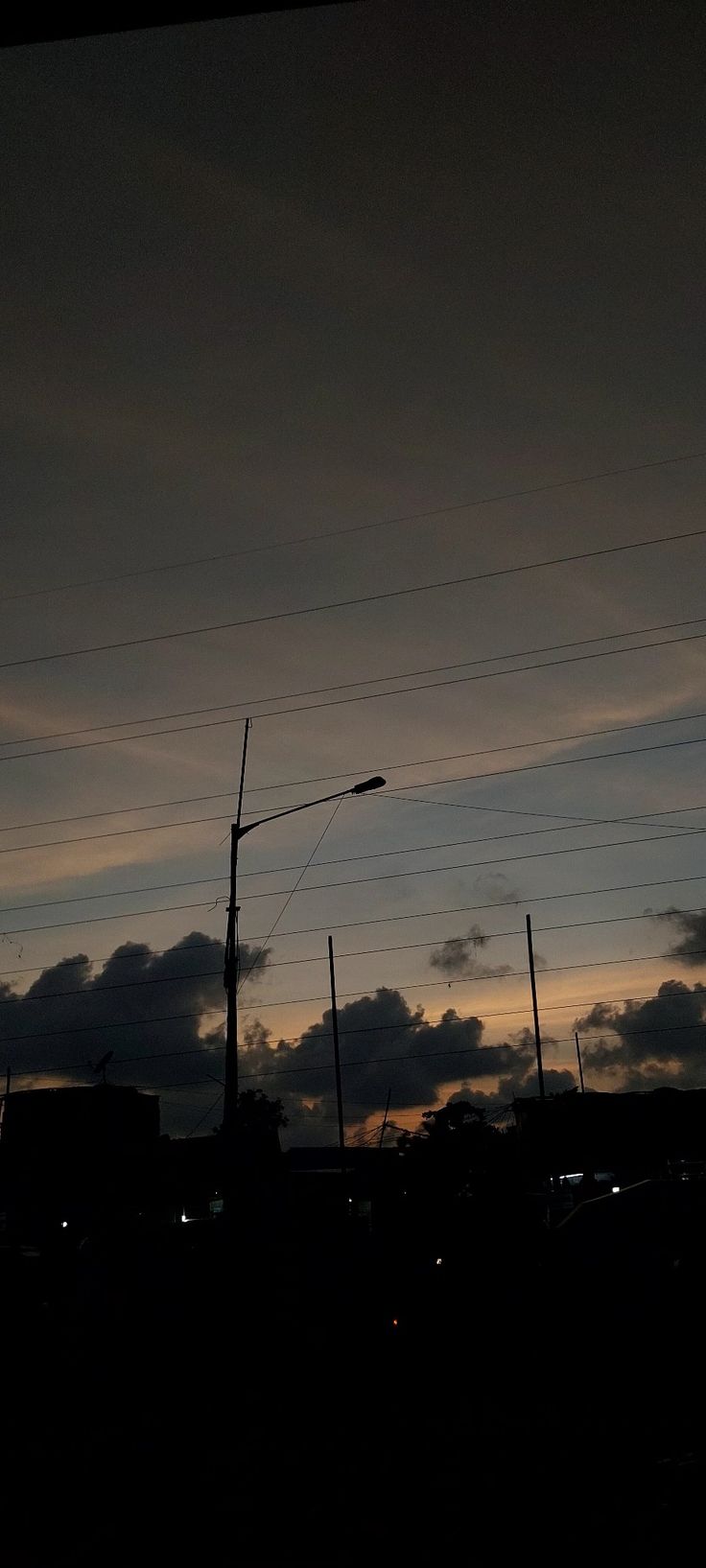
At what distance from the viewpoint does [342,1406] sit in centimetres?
1446

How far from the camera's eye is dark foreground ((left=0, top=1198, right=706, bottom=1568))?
8117mm

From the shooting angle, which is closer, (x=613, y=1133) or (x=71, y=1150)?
(x=613, y=1133)

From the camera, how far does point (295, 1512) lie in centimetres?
884

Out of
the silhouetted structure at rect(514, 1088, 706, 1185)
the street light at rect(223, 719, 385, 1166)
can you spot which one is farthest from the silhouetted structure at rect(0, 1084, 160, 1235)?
the street light at rect(223, 719, 385, 1166)

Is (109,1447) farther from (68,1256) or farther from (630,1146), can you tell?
(630,1146)

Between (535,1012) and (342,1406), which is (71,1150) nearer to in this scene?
(535,1012)

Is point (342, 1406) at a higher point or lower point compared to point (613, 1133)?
lower

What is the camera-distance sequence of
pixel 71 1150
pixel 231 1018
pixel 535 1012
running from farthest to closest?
1. pixel 71 1150
2. pixel 535 1012
3. pixel 231 1018

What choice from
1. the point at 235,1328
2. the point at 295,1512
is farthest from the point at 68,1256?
the point at 295,1512

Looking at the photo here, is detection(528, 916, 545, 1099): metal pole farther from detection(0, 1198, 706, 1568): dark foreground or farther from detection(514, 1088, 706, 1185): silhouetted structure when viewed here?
detection(0, 1198, 706, 1568): dark foreground

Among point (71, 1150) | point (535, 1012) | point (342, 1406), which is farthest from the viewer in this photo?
point (71, 1150)

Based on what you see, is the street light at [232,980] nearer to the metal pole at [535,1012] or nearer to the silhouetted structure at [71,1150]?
the metal pole at [535,1012]

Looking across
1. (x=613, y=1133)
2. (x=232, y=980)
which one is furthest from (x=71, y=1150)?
(x=232, y=980)

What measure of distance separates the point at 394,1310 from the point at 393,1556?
32.1ft
